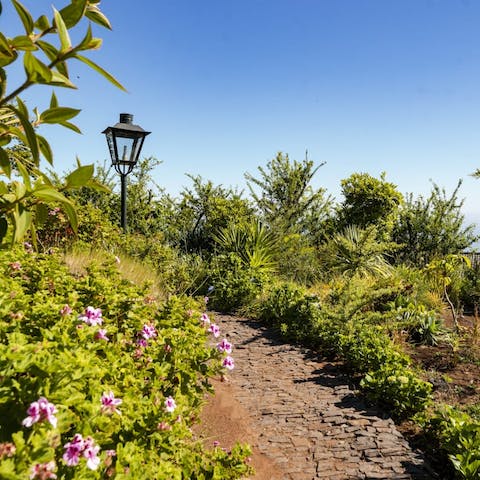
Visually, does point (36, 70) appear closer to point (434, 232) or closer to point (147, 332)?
point (147, 332)

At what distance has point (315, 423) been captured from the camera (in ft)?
12.4

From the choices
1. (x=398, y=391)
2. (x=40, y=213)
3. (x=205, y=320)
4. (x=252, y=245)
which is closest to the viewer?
(x=40, y=213)

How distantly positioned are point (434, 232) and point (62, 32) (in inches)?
545

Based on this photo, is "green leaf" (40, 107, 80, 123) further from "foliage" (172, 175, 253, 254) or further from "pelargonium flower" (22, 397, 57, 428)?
"foliage" (172, 175, 253, 254)

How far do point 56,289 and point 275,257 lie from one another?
6.81 m

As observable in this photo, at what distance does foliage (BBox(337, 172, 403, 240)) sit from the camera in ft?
46.7

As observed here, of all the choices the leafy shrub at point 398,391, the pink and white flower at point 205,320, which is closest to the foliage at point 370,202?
the leafy shrub at point 398,391

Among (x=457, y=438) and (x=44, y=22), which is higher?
(x=44, y=22)

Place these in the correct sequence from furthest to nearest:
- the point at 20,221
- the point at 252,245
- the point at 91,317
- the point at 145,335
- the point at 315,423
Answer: the point at 252,245
the point at 315,423
the point at 145,335
the point at 91,317
the point at 20,221

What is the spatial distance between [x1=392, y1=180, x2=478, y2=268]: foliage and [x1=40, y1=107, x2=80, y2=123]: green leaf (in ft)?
42.0

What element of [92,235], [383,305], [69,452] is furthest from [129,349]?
[383,305]

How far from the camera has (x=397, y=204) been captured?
47.8 ft

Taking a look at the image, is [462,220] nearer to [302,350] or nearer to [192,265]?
[192,265]

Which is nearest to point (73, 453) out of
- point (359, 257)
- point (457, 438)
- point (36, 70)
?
point (36, 70)
